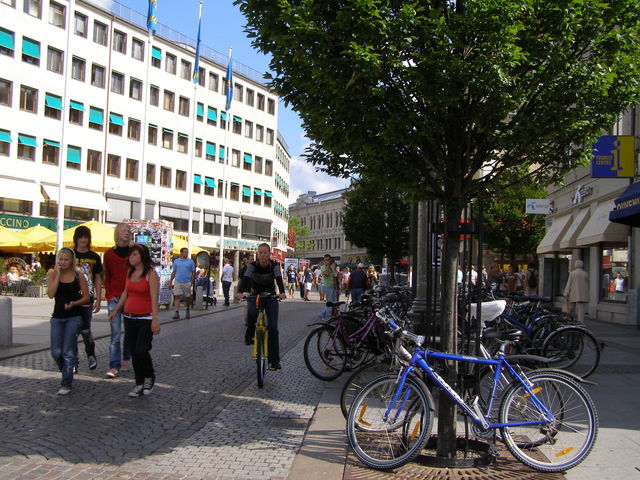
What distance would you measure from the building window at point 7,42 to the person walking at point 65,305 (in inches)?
1427

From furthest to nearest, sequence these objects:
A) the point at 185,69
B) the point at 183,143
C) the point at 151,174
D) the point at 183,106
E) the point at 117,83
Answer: the point at 183,143 < the point at 183,106 < the point at 185,69 < the point at 151,174 < the point at 117,83

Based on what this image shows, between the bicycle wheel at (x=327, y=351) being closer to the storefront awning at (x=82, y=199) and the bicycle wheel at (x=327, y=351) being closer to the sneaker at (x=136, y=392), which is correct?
the sneaker at (x=136, y=392)

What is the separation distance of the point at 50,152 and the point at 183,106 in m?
14.7

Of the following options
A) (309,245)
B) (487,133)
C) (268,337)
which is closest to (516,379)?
(487,133)

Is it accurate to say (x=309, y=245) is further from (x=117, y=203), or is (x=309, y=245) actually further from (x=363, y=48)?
(x=363, y=48)

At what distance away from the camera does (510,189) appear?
636 centimetres

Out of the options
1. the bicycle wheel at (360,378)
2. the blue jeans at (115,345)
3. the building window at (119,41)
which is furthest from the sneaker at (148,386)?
the building window at (119,41)

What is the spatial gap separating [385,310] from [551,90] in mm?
3492

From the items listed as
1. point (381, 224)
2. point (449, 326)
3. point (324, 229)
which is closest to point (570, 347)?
point (449, 326)

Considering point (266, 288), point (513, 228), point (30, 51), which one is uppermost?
point (30, 51)

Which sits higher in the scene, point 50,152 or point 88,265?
point 50,152

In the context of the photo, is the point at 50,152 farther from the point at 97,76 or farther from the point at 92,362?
the point at 92,362

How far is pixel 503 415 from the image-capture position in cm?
481

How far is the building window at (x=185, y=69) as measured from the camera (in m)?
53.2
